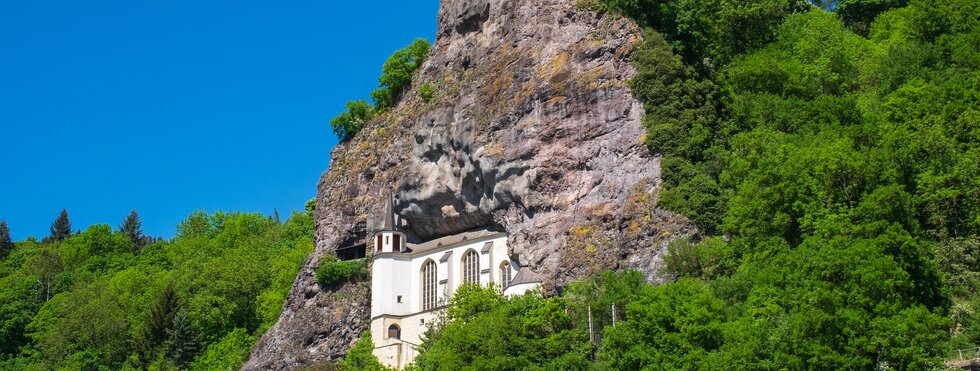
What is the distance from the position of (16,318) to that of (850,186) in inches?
2583

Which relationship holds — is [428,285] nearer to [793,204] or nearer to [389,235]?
[389,235]

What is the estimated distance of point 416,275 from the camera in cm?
6488

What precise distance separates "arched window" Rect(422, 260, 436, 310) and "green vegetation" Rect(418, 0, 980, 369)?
8361 mm

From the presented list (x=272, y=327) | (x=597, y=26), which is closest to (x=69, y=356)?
(x=272, y=327)

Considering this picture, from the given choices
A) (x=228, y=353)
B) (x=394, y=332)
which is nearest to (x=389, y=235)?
(x=394, y=332)

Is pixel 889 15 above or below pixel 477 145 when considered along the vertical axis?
above

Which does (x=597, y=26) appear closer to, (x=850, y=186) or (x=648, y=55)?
(x=648, y=55)

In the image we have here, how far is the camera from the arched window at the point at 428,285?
64188 millimetres

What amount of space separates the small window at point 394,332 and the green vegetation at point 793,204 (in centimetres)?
696

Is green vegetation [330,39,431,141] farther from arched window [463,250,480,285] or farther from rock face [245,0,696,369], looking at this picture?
arched window [463,250,480,285]

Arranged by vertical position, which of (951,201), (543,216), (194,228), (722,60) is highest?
(194,228)

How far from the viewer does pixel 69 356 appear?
250ft

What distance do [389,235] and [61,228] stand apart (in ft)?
236

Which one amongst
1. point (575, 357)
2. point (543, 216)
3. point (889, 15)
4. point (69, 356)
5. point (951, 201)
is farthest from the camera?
point (69, 356)
